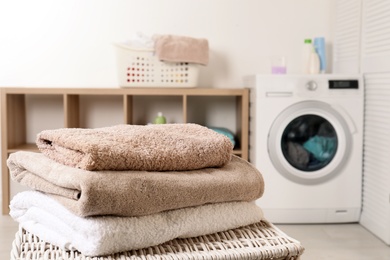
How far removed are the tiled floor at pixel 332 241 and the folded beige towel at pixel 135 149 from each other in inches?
54.8

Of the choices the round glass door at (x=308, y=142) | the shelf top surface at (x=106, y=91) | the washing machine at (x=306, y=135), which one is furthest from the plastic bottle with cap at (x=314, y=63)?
the shelf top surface at (x=106, y=91)

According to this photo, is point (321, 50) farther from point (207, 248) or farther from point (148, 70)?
point (207, 248)

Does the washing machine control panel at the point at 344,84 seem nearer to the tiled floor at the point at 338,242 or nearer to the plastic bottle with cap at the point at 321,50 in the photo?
the plastic bottle with cap at the point at 321,50

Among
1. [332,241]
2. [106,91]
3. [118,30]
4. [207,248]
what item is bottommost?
[332,241]

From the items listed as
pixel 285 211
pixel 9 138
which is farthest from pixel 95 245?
pixel 9 138

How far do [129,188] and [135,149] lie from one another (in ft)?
0.29

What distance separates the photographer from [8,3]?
329 cm

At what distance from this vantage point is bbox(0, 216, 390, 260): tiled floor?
7.66 feet

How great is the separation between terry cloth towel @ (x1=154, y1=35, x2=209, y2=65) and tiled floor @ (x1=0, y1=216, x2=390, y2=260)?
1058 mm

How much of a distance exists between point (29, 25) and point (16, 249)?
260cm

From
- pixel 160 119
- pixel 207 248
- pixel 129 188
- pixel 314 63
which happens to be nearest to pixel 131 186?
pixel 129 188

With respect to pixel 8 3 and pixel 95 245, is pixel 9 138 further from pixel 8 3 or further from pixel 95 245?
pixel 95 245

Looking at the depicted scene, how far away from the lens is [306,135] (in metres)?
2.87

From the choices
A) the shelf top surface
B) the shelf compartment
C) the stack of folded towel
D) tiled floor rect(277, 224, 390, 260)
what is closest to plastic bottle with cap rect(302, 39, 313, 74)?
the shelf top surface
